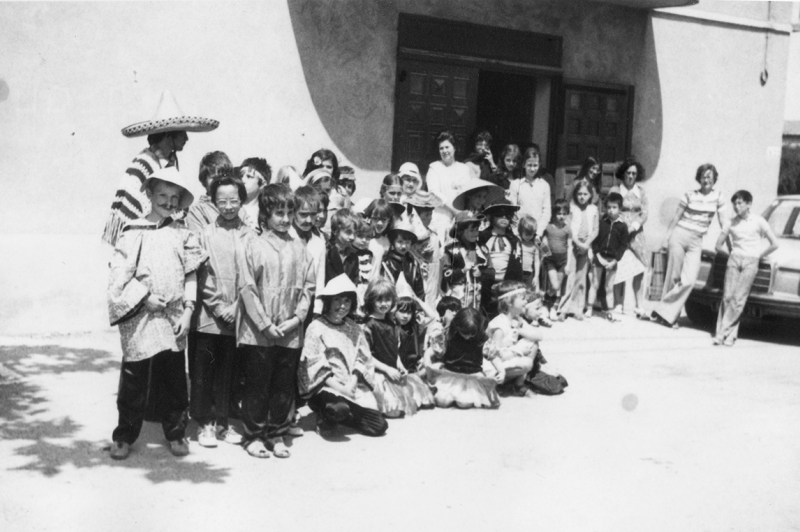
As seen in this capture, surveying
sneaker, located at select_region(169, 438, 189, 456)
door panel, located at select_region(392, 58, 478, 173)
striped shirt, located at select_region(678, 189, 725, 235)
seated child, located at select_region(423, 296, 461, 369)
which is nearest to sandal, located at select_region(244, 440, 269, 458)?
sneaker, located at select_region(169, 438, 189, 456)

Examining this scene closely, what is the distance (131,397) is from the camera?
5469mm

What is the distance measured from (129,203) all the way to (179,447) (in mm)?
1529

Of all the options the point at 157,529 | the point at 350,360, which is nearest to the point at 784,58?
the point at 350,360

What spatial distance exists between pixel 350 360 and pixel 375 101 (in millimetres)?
5064

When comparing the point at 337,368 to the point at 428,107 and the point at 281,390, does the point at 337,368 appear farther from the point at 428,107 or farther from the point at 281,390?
the point at 428,107

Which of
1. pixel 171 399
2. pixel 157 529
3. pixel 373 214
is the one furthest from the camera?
pixel 373 214

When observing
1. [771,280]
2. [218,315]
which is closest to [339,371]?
[218,315]

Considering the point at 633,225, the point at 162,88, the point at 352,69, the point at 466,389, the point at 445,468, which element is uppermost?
the point at 352,69

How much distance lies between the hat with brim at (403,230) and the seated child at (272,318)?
169 centimetres

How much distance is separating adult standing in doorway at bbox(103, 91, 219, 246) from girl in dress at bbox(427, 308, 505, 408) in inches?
90.6

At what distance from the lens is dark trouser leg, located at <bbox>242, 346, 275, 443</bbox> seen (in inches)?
229

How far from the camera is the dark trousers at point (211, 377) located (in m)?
6.00

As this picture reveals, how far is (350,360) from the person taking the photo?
6.34 metres

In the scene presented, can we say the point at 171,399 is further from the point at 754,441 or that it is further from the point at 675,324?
the point at 675,324
